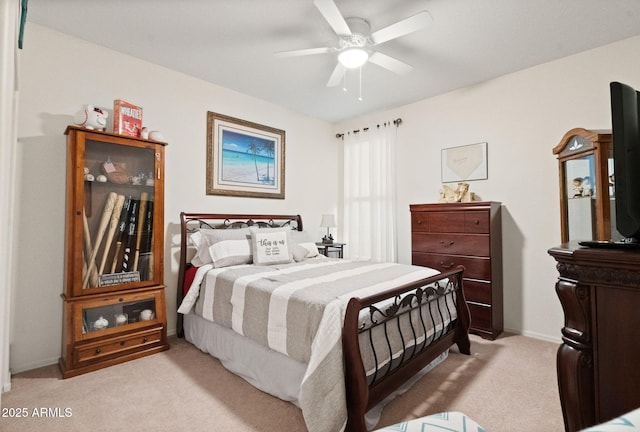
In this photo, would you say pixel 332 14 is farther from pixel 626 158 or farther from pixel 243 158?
pixel 243 158

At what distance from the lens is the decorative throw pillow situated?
122 inches

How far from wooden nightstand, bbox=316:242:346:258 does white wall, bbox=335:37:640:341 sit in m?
1.87

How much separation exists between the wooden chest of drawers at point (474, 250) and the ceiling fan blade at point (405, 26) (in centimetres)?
187

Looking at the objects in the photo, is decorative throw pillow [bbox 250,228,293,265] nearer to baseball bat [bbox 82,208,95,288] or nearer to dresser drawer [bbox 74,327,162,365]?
dresser drawer [bbox 74,327,162,365]

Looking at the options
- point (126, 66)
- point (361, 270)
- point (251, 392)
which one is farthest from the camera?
point (126, 66)

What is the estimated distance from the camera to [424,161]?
404 centimetres

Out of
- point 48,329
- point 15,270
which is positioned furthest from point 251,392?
point 15,270

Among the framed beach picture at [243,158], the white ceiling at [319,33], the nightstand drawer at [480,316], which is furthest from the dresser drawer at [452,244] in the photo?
the framed beach picture at [243,158]

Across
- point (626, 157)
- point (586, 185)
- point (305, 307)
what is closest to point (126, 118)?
point (305, 307)

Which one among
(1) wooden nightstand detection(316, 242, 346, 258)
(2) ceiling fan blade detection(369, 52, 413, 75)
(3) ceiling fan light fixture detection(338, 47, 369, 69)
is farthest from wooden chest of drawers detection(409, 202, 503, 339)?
(3) ceiling fan light fixture detection(338, 47, 369, 69)

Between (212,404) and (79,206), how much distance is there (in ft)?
5.86

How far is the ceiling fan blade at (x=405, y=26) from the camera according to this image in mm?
1913

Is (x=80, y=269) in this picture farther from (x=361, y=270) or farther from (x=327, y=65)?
(x=327, y=65)

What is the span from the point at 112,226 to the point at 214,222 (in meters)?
1.09
